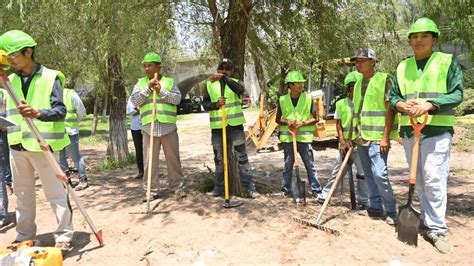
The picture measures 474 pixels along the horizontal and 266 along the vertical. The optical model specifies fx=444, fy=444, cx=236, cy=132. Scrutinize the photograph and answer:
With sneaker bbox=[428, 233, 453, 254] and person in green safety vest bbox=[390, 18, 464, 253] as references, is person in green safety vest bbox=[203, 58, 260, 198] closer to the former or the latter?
person in green safety vest bbox=[390, 18, 464, 253]

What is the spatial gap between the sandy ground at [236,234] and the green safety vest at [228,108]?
98 centimetres

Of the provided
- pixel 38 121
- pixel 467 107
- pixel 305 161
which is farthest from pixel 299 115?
pixel 467 107

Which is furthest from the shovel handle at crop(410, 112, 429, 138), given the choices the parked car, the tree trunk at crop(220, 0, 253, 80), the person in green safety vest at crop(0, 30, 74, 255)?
the parked car

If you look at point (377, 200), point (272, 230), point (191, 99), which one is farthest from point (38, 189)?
point (191, 99)

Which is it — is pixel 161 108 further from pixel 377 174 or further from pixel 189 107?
pixel 189 107

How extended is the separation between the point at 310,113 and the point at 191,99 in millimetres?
31120

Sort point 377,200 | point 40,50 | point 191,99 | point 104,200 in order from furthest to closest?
1. point 191,99
2. point 40,50
3. point 104,200
4. point 377,200

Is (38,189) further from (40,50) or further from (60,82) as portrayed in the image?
(60,82)

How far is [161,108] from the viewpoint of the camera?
221 inches

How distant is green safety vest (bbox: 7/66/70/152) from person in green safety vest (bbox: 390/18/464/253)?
10.3ft

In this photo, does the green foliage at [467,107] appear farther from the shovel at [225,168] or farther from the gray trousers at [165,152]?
the gray trousers at [165,152]

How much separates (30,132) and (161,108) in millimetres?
1944

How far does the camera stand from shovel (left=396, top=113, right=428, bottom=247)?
3986 mm

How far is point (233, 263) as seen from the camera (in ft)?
12.5
